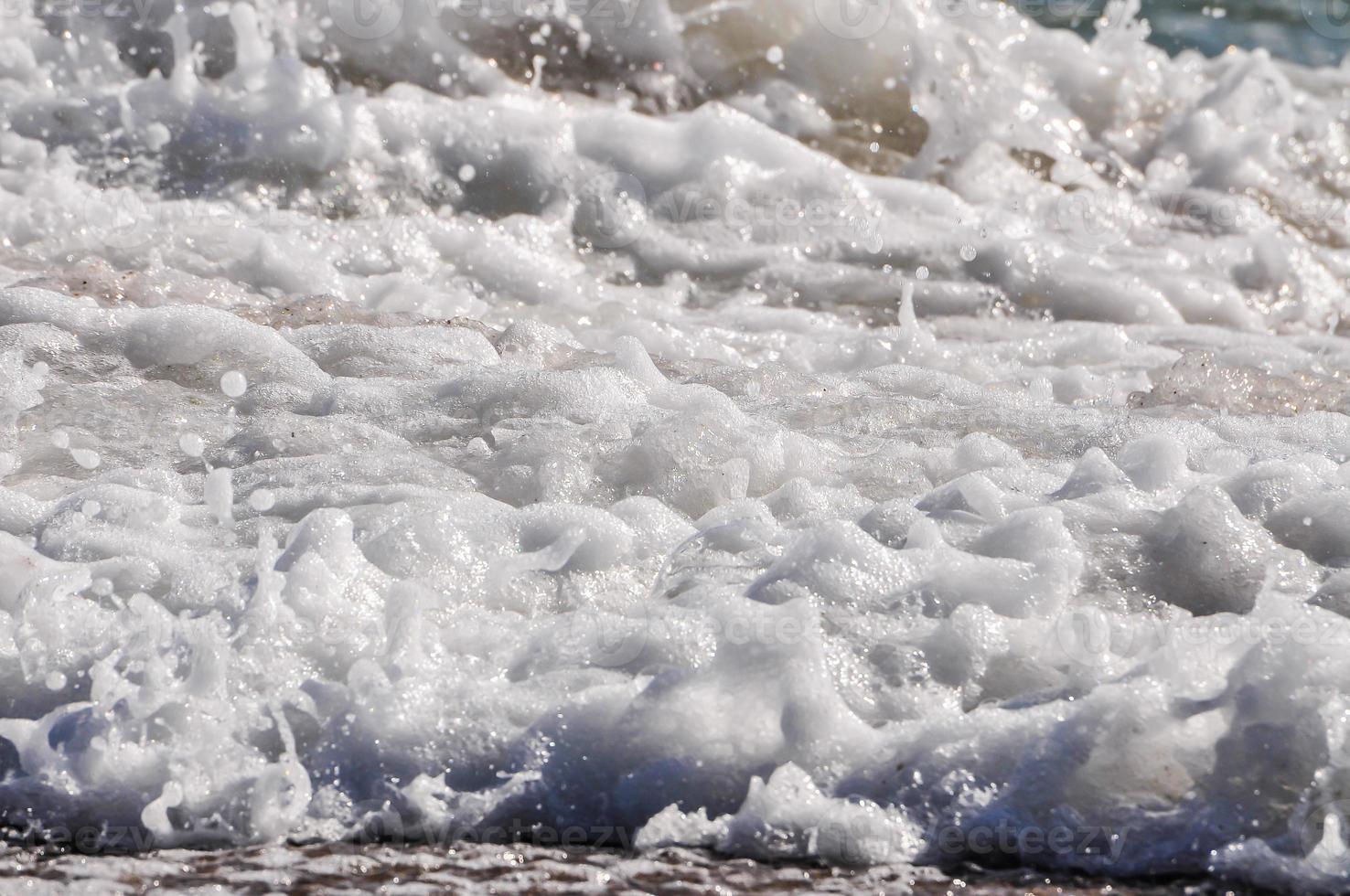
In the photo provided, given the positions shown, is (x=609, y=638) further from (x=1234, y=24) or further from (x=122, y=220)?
(x=1234, y=24)

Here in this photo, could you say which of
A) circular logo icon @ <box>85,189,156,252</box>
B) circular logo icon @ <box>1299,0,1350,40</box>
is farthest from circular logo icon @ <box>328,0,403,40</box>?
circular logo icon @ <box>1299,0,1350,40</box>

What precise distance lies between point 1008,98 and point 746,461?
3.69m

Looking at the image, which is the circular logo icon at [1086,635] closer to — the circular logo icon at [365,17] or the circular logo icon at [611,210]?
the circular logo icon at [611,210]

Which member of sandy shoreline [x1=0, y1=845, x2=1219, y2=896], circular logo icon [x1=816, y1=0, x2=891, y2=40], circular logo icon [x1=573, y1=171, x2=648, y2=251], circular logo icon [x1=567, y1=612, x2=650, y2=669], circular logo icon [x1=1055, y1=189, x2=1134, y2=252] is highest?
circular logo icon [x1=816, y1=0, x2=891, y2=40]

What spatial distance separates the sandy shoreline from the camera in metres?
1.62

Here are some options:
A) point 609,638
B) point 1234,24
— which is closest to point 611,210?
point 609,638

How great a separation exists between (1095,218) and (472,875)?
4.26m

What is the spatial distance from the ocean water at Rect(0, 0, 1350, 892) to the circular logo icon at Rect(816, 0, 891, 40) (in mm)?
572

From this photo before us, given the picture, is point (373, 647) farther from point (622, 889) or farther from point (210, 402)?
point (210, 402)

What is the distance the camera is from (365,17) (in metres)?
5.24

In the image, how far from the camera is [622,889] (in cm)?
162

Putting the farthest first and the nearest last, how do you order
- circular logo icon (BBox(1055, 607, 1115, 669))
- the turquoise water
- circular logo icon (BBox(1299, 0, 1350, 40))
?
circular logo icon (BBox(1299, 0, 1350, 40)) → the turquoise water → circular logo icon (BBox(1055, 607, 1115, 669))

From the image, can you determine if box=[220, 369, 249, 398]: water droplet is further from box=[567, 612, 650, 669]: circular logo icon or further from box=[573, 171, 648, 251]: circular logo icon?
box=[573, 171, 648, 251]: circular logo icon

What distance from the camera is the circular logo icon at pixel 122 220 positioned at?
3719mm
